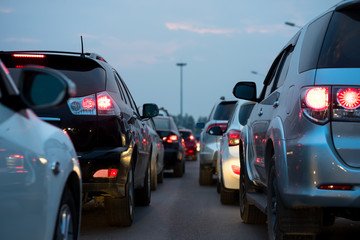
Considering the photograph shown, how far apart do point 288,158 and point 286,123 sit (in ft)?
1.08

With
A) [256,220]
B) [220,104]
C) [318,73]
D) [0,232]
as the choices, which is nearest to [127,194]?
[256,220]

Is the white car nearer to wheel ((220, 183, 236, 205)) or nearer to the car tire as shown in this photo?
wheel ((220, 183, 236, 205))

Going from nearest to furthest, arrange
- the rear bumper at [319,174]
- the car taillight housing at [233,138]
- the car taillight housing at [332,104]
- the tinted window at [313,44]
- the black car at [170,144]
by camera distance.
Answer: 1. the rear bumper at [319,174]
2. the car taillight housing at [332,104]
3. the tinted window at [313,44]
4. the car taillight housing at [233,138]
5. the black car at [170,144]

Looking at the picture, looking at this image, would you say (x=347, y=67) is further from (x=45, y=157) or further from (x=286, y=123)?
(x=45, y=157)

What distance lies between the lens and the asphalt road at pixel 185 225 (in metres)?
6.97

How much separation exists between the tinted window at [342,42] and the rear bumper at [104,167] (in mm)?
2690

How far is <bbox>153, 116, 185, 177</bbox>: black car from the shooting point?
1725 cm

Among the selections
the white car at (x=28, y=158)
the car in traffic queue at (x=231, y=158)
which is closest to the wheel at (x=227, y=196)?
the car in traffic queue at (x=231, y=158)

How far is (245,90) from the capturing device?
6938 mm

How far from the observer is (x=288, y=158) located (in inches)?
182

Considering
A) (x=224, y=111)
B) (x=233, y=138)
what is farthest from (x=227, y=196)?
(x=224, y=111)

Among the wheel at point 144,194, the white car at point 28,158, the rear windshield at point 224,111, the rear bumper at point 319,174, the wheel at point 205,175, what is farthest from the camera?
the wheel at point 205,175

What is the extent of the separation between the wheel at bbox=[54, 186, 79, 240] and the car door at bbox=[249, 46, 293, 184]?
189 centimetres

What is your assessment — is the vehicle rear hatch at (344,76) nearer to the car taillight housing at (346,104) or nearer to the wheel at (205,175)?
the car taillight housing at (346,104)
